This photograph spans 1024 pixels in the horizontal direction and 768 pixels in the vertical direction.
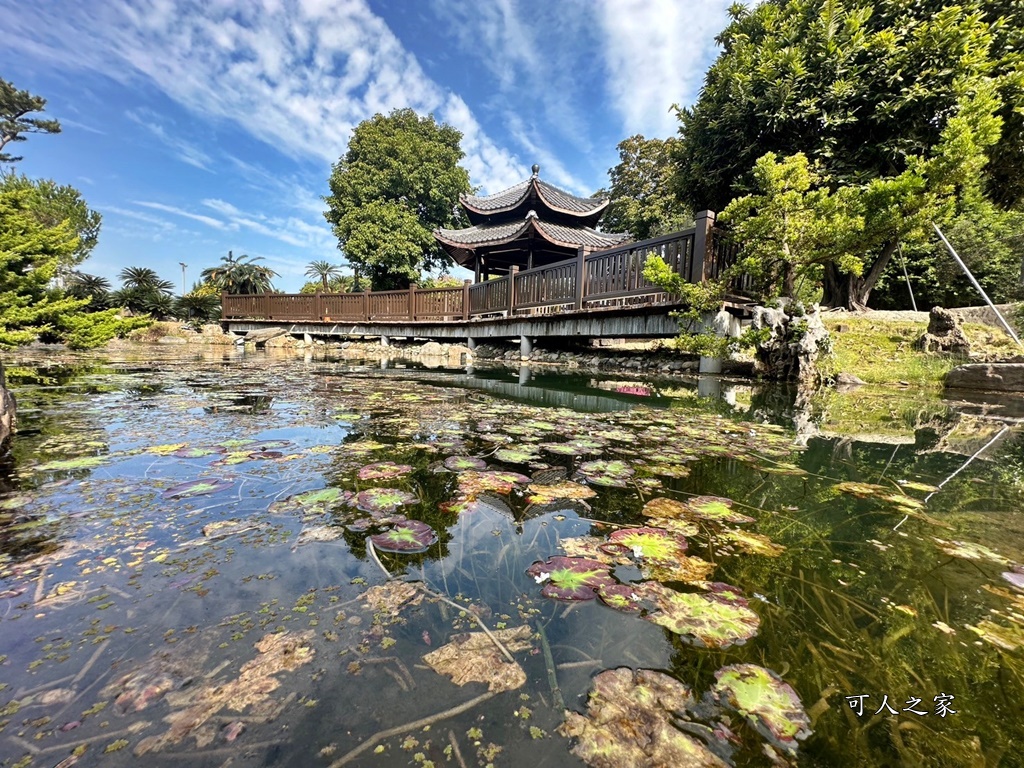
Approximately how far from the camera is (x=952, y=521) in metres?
1.56

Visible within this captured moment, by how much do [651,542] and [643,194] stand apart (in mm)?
22122

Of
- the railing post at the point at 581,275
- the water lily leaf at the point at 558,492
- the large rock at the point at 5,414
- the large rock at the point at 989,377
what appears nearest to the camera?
the water lily leaf at the point at 558,492

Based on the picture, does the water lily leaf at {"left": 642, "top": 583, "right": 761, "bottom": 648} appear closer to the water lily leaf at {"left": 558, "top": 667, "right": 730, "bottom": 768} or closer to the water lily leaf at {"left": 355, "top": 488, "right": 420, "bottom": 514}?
the water lily leaf at {"left": 558, "top": 667, "right": 730, "bottom": 768}

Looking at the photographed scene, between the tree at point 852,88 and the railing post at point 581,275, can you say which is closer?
the tree at point 852,88

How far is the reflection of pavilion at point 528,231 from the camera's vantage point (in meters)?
12.7

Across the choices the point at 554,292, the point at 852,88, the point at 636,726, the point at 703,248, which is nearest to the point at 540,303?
the point at 554,292

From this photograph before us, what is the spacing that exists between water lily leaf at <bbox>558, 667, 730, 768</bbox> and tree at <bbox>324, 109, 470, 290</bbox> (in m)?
22.1

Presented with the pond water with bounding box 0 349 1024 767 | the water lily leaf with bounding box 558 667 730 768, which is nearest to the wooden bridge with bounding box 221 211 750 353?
the pond water with bounding box 0 349 1024 767

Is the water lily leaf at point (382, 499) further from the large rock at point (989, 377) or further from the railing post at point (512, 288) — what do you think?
the railing post at point (512, 288)

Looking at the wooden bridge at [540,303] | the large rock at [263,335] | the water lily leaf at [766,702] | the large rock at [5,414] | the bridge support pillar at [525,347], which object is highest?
the wooden bridge at [540,303]

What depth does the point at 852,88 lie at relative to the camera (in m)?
7.64

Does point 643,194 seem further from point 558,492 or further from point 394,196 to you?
point 558,492

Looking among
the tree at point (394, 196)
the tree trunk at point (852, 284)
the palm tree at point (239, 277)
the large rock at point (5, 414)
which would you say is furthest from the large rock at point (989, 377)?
the palm tree at point (239, 277)

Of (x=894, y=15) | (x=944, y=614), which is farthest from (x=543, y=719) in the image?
(x=894, y=15)
